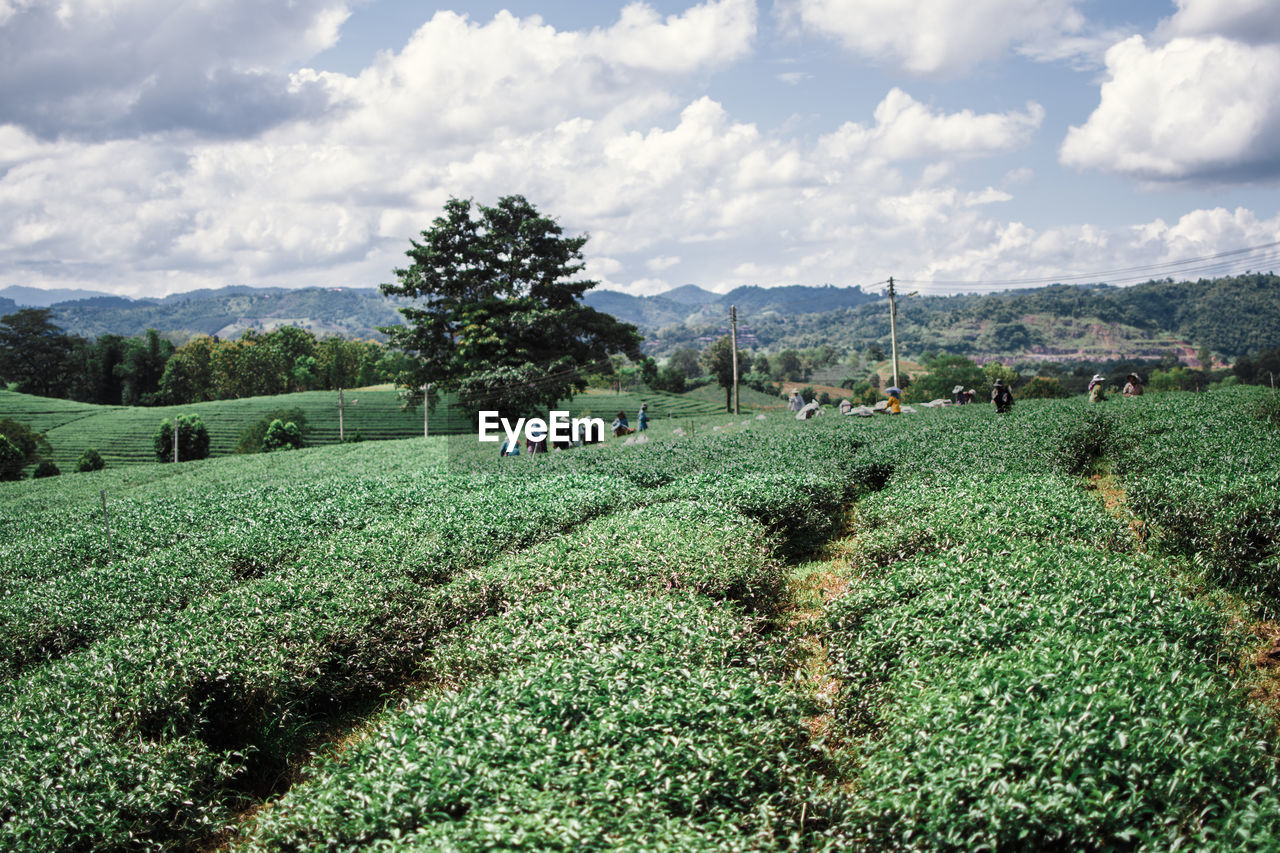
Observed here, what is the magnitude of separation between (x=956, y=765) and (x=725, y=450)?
1371 centimetres

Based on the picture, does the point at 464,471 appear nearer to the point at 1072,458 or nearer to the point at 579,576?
the point at 579,576

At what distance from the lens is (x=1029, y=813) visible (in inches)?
143

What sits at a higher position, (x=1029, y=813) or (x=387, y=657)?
(x=1029, y=813)

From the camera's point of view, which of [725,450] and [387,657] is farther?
[725,450]

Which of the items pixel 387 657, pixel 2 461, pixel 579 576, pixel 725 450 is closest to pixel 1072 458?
pixel 725 450

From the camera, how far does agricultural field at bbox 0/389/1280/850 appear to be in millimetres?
3971

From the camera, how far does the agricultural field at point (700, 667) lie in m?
3.97

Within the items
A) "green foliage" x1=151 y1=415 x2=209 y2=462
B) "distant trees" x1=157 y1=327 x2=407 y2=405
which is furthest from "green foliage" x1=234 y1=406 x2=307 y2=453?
"distant trees" x1=157 y1=327 x2=407 y2=405

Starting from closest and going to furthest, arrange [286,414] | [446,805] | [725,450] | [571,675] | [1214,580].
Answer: [446,805]
[571,675]
[1214,580]
[725,450]
[286,414]

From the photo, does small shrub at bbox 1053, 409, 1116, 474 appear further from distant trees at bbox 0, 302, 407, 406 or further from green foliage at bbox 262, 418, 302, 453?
distant trees at bbox 0, 302, 407, 406

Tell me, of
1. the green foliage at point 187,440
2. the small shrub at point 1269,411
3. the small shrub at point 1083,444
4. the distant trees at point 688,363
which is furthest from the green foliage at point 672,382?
the small shrub at point 1269,411

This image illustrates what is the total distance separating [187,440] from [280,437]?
245 inches

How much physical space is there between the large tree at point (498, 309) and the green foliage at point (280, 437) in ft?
54.2

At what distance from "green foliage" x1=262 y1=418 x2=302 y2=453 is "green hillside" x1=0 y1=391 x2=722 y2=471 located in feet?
15.7
